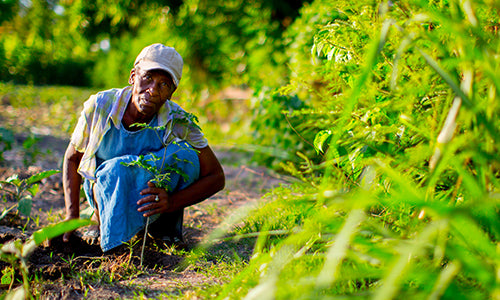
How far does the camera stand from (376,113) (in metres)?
1.77

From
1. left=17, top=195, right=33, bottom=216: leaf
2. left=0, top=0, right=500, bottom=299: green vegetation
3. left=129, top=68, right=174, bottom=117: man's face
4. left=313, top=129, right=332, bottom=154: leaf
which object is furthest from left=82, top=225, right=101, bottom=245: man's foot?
left=313, top=129, right=332, bottom=154: leaf

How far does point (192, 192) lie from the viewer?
7.20ft

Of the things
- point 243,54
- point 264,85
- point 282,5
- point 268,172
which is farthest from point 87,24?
point 268,172

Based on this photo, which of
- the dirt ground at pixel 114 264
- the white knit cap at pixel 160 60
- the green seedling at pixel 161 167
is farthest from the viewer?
the white knit cap at pixel 160 60

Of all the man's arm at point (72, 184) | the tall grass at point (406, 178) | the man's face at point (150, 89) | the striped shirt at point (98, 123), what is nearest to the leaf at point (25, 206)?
the man's arm at point (72, 184)

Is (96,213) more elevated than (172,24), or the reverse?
(172,24)

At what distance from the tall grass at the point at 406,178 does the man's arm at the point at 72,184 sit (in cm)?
92

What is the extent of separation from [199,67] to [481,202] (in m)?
7.43

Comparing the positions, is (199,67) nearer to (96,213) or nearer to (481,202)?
(96,213)

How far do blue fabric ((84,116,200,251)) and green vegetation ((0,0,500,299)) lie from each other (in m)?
0.25

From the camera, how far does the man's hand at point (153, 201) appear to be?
197 centimetres

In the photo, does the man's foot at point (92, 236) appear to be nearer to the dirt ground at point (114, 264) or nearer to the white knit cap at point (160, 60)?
the dirt ground at point (114, 264)

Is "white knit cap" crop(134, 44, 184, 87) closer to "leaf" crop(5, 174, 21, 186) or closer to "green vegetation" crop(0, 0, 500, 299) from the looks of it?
"green vegetation" crop(0, 0, 500, 299)

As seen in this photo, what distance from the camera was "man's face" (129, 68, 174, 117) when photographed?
2062 millimetres
